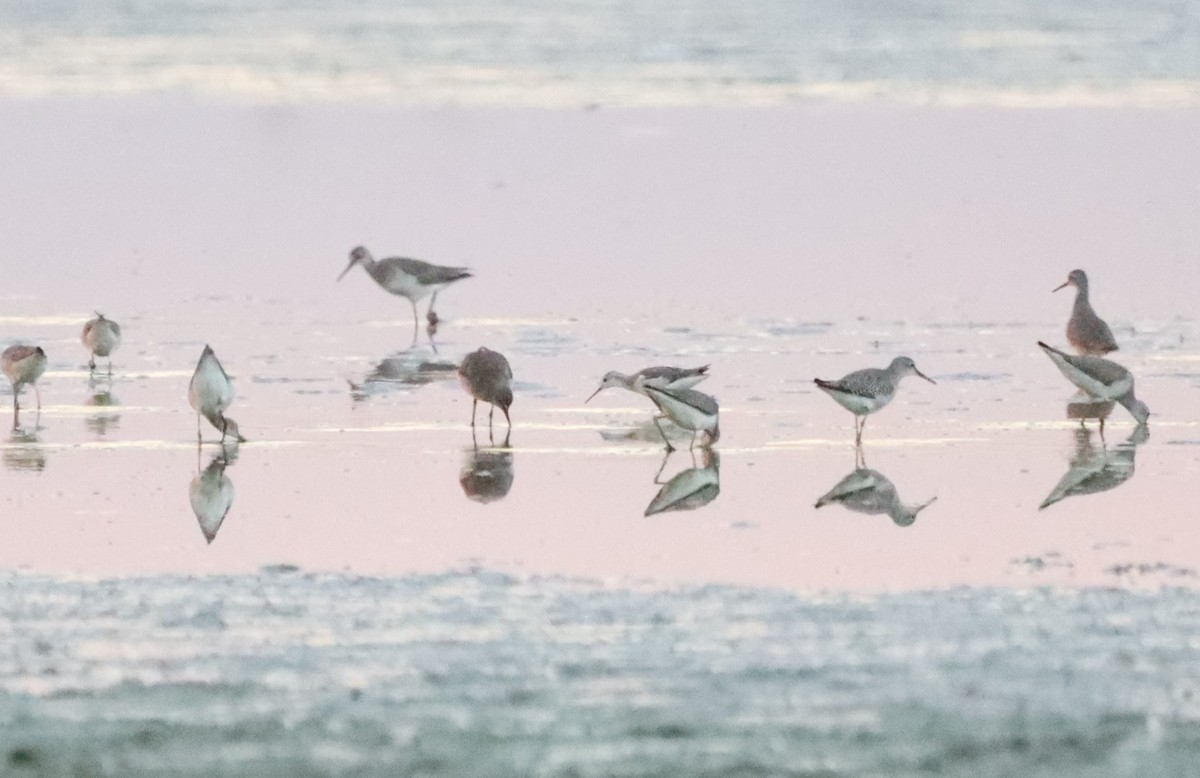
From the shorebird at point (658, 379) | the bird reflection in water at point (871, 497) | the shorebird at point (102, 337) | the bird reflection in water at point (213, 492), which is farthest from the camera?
→ the shorebird at point (102, 337)

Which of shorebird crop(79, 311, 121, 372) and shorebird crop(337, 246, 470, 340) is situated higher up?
shorebird crop(337, 246, 470, 340)

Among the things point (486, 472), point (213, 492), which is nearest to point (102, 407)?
point (213, 492)

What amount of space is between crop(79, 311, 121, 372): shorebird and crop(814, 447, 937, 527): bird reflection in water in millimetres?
5383

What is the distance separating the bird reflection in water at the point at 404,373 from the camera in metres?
14.9

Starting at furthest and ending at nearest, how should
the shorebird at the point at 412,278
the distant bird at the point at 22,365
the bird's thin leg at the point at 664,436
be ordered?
the shorebird at the point at 412,278
the distant bird at the point at 22,365
the bird's thin leg at the point at 664,436

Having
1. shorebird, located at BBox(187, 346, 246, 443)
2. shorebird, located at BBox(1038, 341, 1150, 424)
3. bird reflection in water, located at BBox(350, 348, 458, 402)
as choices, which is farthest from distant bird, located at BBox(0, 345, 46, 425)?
shorebird, located at BBox(1038, 341, 1150, 424)

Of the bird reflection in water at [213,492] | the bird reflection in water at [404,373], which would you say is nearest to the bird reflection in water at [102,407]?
the bird reflection in water at [213,492]

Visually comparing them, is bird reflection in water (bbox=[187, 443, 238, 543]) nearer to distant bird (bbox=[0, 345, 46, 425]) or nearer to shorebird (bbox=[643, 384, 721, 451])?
distant bird (bbox=[0, 345, 46, 425])

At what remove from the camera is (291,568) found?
9867 millimetres

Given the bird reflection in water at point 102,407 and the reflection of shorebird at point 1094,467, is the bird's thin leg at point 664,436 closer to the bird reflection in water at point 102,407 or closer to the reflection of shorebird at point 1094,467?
the reflection of shorebird at point 1094,467

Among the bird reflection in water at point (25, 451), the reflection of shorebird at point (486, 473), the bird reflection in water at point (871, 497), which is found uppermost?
the bird reflection in water at point (25, 451)

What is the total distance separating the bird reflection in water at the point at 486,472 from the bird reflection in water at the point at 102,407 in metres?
2.10

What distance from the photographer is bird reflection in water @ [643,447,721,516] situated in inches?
449

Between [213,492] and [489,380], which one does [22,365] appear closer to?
[489,380]
